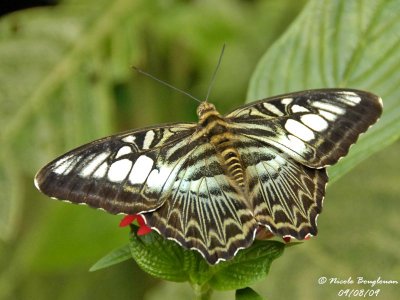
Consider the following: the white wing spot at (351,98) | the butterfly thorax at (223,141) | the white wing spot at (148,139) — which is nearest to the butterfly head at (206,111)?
the butterfly thorax at (223,141)

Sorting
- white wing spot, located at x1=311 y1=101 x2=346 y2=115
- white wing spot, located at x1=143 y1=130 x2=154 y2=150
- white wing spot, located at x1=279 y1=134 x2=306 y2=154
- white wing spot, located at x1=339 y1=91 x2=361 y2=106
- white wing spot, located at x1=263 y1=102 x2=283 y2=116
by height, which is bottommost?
white wing spot, located at x1=143 y1=130 x2=154 y2=150

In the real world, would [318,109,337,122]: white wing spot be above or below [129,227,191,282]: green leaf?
above

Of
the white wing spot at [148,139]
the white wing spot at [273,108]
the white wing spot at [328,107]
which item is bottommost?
the white wing spot at [148,139]

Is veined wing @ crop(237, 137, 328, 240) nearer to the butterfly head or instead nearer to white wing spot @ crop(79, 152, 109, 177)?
the butterfly head

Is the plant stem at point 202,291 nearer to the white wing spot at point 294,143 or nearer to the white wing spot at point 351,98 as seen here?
the white wing spot at point 294,143

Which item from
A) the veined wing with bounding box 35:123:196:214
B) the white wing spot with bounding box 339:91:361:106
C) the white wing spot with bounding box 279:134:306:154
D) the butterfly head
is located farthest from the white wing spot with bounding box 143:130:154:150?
the white wing spot with bounding box 339:91:361:106

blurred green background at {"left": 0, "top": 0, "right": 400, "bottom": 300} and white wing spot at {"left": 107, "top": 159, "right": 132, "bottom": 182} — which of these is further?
blurred green background at {"left": 0, "top": 0, "right": 400, "bottom": 300}

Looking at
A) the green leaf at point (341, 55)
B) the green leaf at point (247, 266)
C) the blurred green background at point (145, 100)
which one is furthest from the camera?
the blurred green background at point (145, 100)
